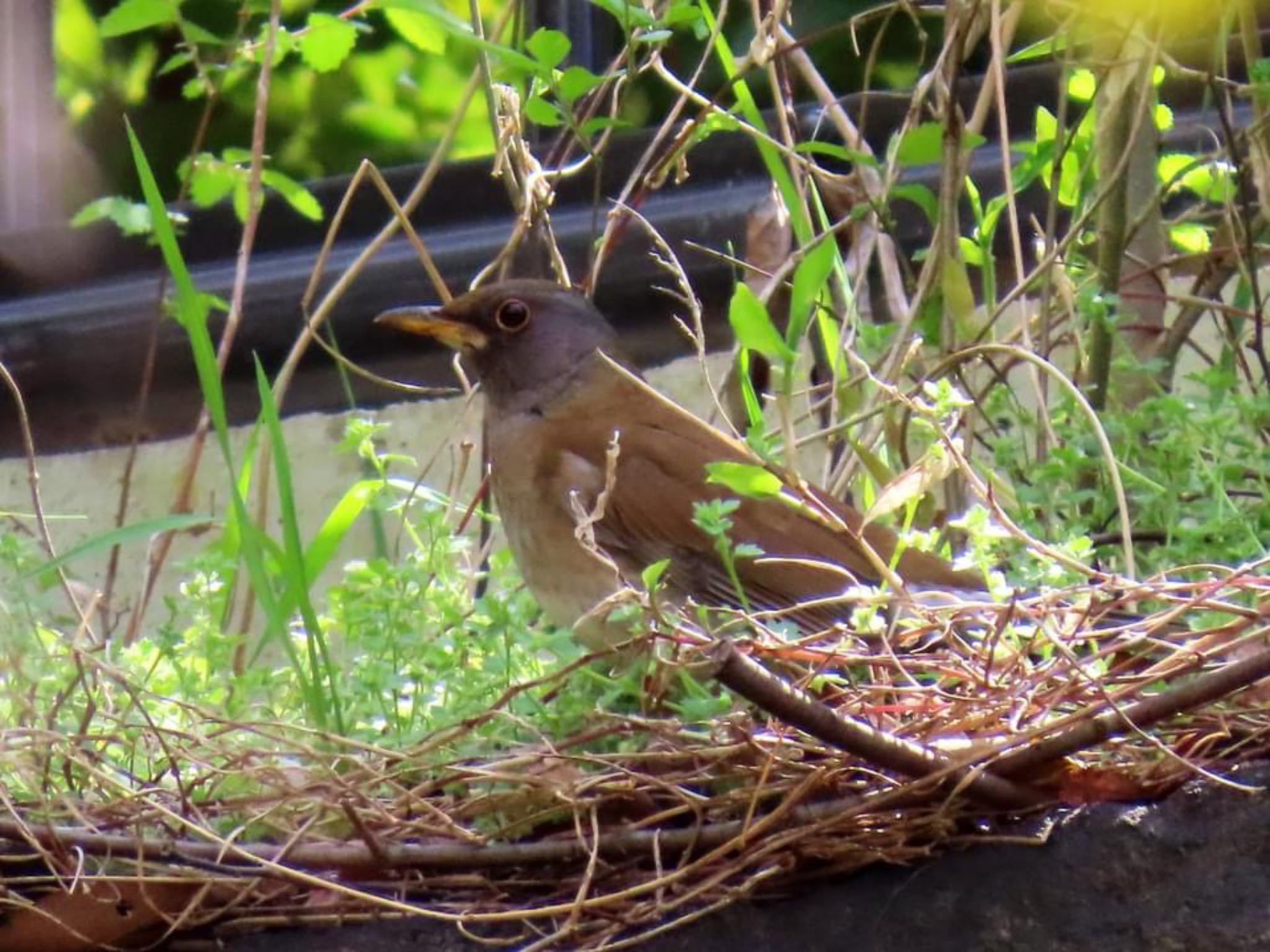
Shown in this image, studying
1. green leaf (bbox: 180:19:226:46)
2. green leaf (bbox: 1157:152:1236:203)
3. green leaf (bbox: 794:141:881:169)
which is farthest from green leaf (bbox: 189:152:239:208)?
green leaf (bbox: 1157:152:1236:203)

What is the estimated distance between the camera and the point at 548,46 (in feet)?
8.66

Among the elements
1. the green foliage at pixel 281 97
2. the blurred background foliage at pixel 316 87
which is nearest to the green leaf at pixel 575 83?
the blurred background foliage at pixel 316 87

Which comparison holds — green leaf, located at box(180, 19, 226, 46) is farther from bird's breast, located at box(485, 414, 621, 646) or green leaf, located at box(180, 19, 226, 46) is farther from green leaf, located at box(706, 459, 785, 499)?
green leaf, located at box(706, 459, 785, 499)

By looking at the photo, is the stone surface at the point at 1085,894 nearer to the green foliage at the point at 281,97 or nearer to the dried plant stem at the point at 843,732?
the dried plant stem at the point at 843,732

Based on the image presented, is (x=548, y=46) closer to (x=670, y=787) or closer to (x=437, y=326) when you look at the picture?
(x=437, y=326)

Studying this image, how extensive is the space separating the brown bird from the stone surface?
0.59 meters

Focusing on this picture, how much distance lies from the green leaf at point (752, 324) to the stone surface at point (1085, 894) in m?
0.68

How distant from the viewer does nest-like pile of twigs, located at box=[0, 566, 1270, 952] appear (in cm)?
188

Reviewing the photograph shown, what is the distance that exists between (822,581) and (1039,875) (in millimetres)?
1029

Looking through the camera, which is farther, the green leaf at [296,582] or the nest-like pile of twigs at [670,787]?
the green leaf at [296,582]

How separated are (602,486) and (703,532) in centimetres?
27

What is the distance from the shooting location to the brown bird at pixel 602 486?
2.86 m

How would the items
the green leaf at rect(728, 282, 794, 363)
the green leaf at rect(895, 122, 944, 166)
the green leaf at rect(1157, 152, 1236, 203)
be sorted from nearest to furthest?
the green leaf at rect(728, 282, 794, 363), the green leaf at rect(895, 122, 944, 166), the green leaf at rect(1157, 152, 1236, 203)

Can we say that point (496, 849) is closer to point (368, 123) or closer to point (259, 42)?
point (259, 42)
